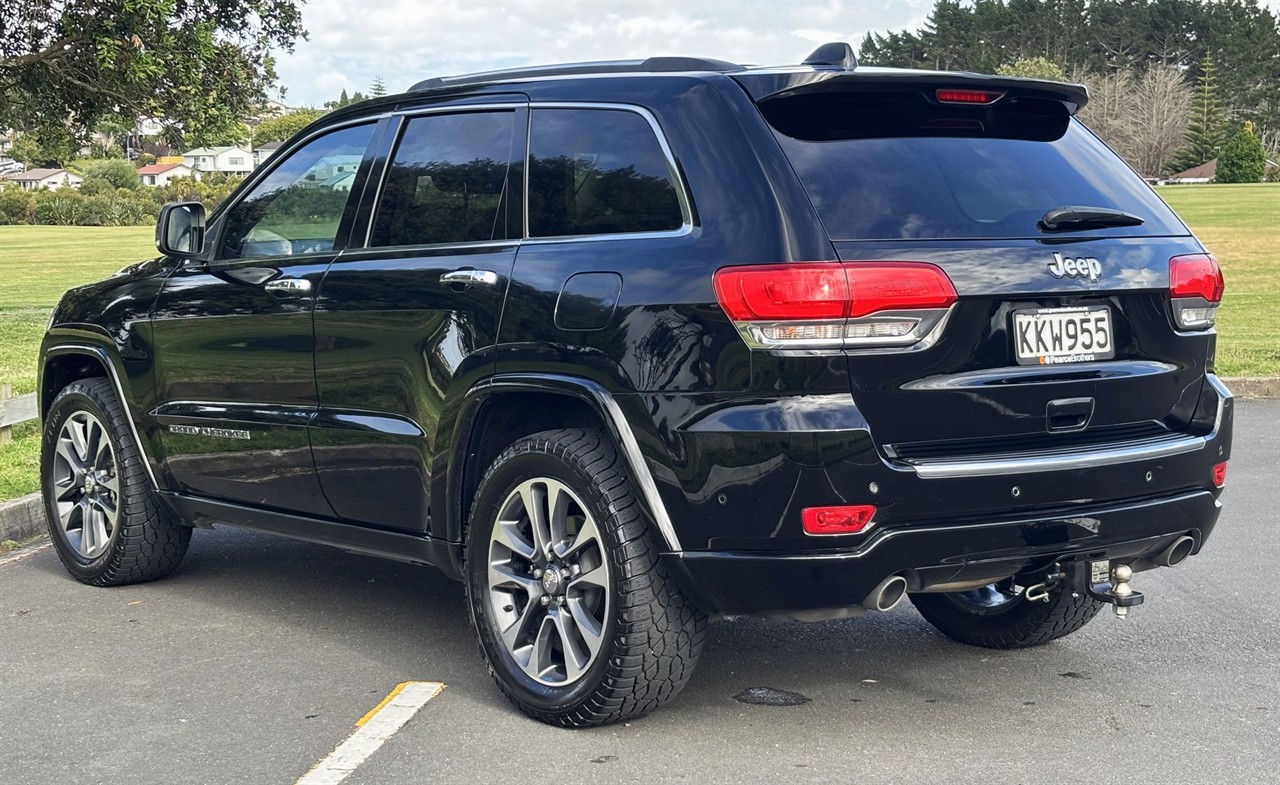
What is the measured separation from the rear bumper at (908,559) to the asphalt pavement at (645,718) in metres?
0.47

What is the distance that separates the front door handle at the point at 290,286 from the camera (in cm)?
548

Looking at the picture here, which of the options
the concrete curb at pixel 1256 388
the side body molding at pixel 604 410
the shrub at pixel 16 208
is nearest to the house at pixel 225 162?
the shrub at pixel 16 208

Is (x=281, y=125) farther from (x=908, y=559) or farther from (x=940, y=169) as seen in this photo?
(x=908, y=559)

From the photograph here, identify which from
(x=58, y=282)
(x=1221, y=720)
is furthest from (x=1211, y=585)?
(x=58, y=282)

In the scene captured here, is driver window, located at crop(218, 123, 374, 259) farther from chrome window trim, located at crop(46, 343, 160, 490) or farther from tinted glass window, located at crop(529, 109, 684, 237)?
tinted glass window, located at crop(529, 109, 684, 237)

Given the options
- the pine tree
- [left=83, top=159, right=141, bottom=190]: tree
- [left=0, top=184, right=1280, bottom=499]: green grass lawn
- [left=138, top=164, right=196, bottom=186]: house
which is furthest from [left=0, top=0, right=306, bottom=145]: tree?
[left=138, top=164, right=196, bottom=186]: house

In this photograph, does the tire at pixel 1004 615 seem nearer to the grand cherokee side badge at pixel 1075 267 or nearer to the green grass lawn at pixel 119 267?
the grand cherokee side badge at pixel 1075 267

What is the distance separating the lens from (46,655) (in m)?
5.55

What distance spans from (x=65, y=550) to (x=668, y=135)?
12.2ft

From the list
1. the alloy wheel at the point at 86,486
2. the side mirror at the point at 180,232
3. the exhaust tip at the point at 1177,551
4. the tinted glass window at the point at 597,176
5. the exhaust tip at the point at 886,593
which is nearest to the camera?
the exhaust tip at the point at 886,593

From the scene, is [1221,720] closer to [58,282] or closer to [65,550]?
[65,550]

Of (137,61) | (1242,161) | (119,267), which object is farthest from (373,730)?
(1242,161)

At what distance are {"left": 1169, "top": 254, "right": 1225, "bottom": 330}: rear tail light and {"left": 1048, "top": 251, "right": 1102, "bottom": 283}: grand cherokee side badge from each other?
31 centimetres

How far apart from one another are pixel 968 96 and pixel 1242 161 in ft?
331
